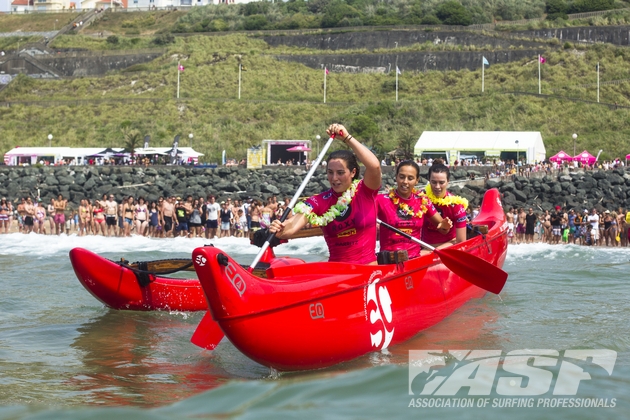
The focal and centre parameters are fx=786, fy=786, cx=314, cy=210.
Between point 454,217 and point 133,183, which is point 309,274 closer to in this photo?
point 454,217

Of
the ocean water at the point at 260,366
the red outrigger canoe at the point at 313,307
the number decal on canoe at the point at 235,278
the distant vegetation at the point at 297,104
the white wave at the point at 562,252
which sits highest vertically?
the distant vegetation at the point at 297,104

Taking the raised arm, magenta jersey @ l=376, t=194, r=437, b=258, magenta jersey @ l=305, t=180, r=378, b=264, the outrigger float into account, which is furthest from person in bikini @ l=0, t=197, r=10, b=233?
the raised arm

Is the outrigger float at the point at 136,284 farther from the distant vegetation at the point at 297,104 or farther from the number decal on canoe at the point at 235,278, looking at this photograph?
the distant vegetation at the point at 297,104

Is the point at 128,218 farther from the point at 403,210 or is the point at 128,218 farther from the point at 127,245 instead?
the point at 403,210

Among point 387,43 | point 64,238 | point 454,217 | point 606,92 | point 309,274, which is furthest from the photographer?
point 387,43

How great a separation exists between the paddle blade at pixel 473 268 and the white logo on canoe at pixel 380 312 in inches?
42.1

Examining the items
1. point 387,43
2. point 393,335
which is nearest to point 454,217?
point 393,335

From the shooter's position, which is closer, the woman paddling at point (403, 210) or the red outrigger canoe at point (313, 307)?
the red outrigger canoe at point (313, 307)

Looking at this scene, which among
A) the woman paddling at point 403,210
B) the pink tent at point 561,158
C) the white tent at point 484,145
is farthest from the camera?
the white tent at point 484,145

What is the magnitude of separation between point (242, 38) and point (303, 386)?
6566 cm

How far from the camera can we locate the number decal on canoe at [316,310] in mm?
6168

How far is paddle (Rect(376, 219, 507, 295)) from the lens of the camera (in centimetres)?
782

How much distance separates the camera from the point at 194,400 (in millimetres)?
5625

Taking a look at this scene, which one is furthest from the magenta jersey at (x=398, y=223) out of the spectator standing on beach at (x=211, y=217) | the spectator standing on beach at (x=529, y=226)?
the spectator standing on beach at (x=211, y=217)
